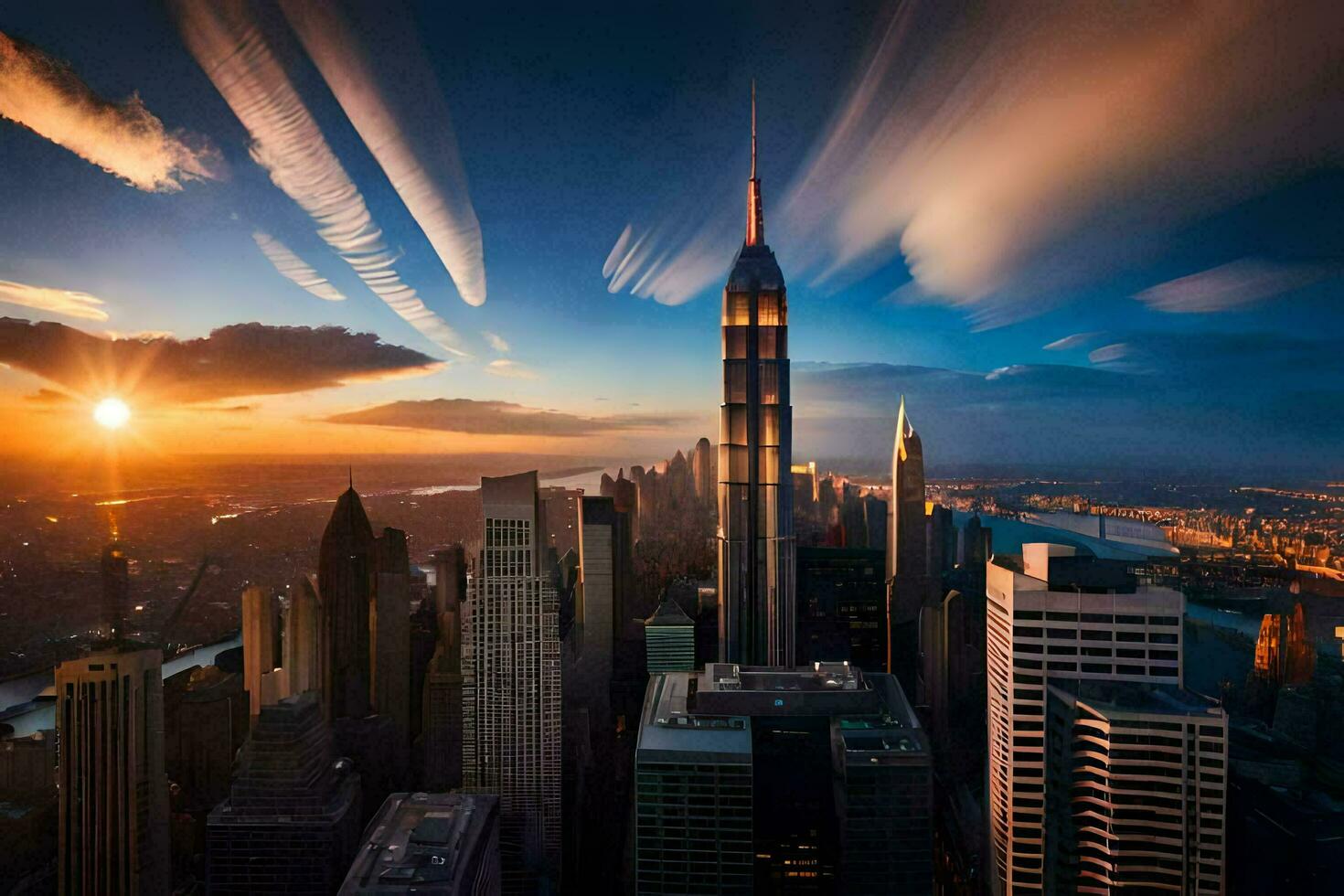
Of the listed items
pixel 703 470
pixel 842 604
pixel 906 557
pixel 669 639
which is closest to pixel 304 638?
pixel 669 639

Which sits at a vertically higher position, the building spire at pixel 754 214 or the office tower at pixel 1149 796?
the building spire at pixel 754 214

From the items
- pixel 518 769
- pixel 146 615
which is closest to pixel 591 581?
pixel 518 769

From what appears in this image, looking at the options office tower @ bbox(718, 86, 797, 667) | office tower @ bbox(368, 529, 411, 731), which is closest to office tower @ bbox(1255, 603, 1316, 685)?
office tower @ bbox(718, 86, 797, 667)

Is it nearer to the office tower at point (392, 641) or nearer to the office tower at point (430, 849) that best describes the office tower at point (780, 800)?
the office tower at point (430, 849)

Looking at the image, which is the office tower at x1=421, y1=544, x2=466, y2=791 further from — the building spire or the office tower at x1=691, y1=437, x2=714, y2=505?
the building spire

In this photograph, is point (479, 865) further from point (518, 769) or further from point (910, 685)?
point (910, 685)

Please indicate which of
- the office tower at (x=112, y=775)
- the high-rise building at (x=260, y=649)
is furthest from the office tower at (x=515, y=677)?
the office tower at (x=112, y=775)
